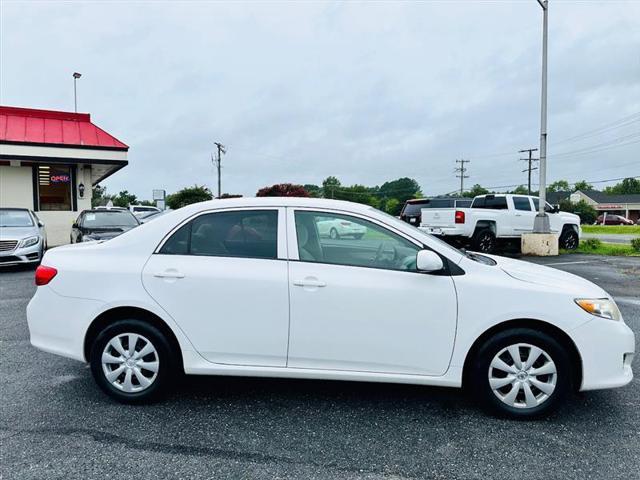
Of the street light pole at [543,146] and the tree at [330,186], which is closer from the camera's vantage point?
the street light pole at [543,146]

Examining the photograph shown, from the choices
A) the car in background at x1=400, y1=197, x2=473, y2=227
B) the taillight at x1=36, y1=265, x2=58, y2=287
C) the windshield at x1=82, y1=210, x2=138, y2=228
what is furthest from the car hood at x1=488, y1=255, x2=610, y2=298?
the car in background at x1=400, y1=197, x2=473, y2=227

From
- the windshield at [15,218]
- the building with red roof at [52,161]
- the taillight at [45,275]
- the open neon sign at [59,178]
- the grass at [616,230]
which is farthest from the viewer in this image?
the grass at [616,230]

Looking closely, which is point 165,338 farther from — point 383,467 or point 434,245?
point 434,245

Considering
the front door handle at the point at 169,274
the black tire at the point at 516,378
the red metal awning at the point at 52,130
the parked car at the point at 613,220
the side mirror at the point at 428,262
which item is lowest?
the black tire at the point at 516,378

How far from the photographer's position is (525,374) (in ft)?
10.8

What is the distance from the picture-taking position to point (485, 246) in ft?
48.1

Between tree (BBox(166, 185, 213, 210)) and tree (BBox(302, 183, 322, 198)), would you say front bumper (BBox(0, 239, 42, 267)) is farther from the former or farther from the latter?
tree (BBox(166, 185, 213, 210))

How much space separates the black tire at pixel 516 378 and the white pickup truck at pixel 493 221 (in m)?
10.1

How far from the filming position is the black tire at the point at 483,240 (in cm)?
1439

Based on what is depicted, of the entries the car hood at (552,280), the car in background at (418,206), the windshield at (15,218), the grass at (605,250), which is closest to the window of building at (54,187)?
the windshield at (15,218)

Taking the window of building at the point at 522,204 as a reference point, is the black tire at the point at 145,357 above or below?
below

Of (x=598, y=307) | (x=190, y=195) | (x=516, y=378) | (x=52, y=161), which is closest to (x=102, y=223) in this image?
(x=52, y=161)

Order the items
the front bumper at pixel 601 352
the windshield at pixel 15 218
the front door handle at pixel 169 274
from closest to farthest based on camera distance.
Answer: the front bumper at pixel 601 352
the front door handle at pixel 169 274
the windshield at pixel 15 218

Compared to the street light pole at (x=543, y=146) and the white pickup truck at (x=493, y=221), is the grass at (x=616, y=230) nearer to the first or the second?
the white pickup truck at (x=493, y=221)
